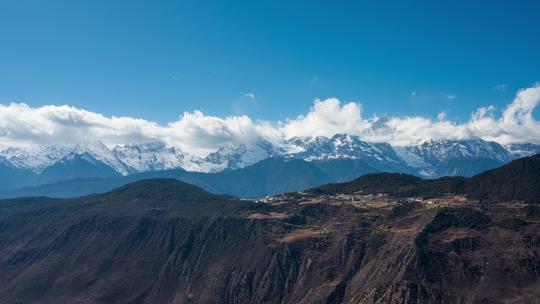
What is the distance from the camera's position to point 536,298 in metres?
193

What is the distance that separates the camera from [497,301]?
19975cm

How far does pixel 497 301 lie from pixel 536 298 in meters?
13.6
